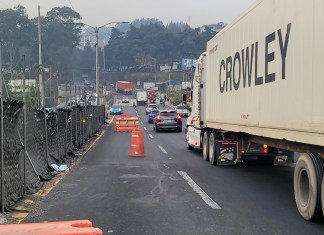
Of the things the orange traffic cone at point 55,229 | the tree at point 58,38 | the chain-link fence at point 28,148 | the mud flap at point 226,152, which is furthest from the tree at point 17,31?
the orange traffic cone at point 55,229

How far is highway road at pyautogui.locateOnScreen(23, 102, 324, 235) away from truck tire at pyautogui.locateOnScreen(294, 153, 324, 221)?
19cm

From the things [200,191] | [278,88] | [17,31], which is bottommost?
[200,191]

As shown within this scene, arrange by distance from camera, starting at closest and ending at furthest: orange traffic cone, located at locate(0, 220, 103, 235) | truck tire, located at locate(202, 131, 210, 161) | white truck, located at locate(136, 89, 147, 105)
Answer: orange traffic cone, located at locate(0, 220, 103, 235)
truck tire, located at locate(202, 131, 210, 161)
white truck, located at locate(136, 89, 147, 105)

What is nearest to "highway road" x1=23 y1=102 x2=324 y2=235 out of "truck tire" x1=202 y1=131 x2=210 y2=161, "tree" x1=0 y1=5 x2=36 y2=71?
"truck tire" x1=202 y1=131 x2=210 y2=161

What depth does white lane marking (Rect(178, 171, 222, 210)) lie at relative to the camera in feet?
29.2

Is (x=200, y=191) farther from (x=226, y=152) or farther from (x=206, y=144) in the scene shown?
(x=206, y=144)

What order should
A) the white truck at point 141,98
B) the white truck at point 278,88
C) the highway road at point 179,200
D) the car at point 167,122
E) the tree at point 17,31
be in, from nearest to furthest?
the white truck at point 278,88 → the highway road at point 179,200 → the car at point 167,122 → the tree at point 17,31 → the white truck at point 141,98

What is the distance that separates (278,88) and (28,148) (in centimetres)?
576

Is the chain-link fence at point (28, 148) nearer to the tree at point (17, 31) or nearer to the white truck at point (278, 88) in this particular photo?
the white truck at point (278, 88)

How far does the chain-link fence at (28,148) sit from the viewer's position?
894 cm

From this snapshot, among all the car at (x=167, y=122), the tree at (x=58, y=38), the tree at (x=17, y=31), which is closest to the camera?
the car at (x=167, y=122)

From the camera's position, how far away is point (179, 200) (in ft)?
30.8

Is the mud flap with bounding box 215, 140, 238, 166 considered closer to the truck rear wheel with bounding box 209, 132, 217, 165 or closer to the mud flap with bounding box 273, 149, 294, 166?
the truck rear wheel with bounding box 209, 132, 217, 165

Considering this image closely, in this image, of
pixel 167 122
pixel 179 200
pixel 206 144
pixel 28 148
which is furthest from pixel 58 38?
pixel 179 200
